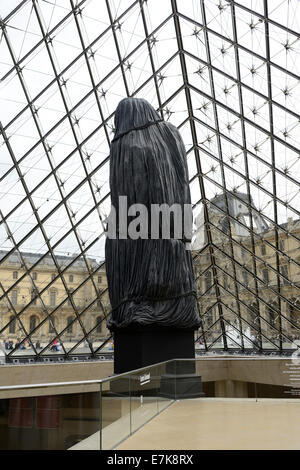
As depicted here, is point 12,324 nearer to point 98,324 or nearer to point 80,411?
point 98,324

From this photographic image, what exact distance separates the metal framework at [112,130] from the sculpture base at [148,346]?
1080 centimetres

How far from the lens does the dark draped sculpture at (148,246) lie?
12.0 m

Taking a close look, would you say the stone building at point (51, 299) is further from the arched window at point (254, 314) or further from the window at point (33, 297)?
the arched window at point (254, 314)

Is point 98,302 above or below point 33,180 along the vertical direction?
below

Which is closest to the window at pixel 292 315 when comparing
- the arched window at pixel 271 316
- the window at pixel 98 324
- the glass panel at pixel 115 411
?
the arched window at pixel 271 316

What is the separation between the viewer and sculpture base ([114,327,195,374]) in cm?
1169

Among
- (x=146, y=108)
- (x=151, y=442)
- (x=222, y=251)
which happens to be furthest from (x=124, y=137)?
(x=222, y=251)

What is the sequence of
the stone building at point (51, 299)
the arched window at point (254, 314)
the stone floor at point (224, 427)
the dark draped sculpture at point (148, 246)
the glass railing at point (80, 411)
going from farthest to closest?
the arched window at point (254, 314) → the stone building at point (51, 299) → the dark draped sculpture at point (148, 246) → the stone floor at point (224, 427) → the glass railing at point (80, 411)

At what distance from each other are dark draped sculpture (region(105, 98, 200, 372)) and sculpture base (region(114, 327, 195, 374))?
0.14 meters

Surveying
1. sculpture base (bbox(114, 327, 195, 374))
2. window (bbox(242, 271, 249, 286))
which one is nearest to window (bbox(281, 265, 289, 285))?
window (bbox(242, 271, 249, 286))

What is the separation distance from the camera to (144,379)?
7488mm

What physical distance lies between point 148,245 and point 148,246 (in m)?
0.03

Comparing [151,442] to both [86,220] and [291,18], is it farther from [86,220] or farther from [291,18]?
[86,220]

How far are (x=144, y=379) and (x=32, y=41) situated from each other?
15885mm
